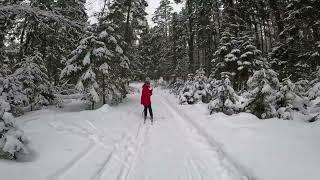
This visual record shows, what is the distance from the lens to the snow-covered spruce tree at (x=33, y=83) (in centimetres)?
1598

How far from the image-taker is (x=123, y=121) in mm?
13133

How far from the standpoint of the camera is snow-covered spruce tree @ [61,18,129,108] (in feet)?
53.1

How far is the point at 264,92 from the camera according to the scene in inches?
424

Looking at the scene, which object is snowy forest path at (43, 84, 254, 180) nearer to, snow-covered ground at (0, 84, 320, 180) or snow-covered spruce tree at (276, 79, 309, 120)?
snow-covered ground at (0, 84, 320, 180)

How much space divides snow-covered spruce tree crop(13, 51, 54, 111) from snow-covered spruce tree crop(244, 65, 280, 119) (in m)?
11.7

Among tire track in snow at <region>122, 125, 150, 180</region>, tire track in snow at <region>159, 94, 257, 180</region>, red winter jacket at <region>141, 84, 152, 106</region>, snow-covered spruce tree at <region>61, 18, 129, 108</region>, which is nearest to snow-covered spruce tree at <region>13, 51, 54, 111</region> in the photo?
snow-covered spruce tree at <region>61, 18, 129, 108</region>

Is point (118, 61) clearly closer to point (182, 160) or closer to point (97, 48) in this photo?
point (97, 48)

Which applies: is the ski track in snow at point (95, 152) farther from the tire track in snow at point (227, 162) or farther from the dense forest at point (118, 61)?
the tire track in snow at point (227, 162)

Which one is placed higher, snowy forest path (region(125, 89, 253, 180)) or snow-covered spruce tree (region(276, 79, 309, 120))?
snow-covered spruce tree (region(276, 79, 309, 120))

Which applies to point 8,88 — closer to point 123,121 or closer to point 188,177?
point 123,121

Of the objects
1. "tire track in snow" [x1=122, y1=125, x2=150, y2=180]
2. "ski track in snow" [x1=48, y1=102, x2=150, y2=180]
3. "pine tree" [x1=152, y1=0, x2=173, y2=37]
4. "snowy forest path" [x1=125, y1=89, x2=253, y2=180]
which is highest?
"pine tree" [x1=152, y1=0, x2=173, y2=37]

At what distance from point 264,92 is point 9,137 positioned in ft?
28.3

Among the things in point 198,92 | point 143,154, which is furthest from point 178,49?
point 143,154

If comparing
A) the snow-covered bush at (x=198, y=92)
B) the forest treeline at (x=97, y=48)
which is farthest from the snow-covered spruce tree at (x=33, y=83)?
the snow-covered bush at (x=198, y=92)
